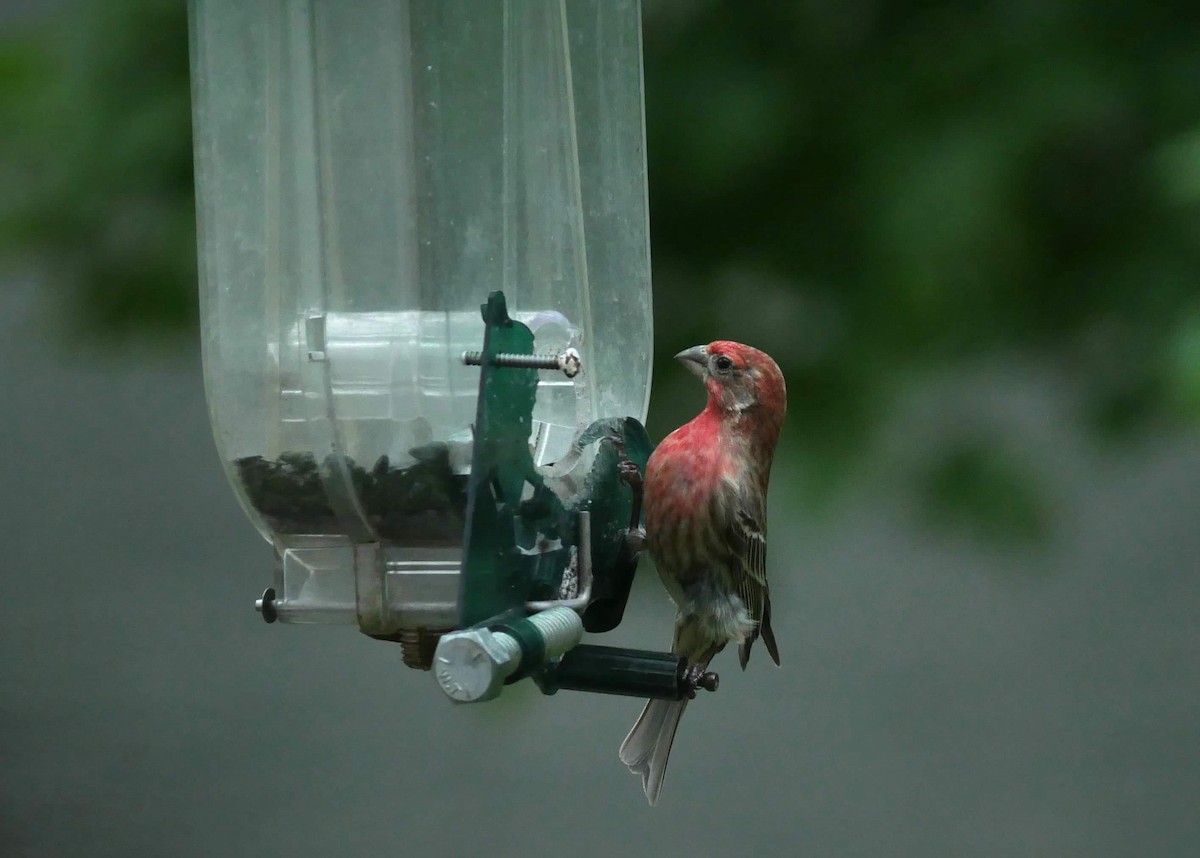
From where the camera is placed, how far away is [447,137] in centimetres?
201

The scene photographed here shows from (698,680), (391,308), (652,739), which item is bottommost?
(652,739)

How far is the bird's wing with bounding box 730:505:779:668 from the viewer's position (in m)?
2.64

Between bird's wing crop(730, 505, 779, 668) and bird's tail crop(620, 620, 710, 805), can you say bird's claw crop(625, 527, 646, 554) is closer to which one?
bird's wing crop(730, 505, 779, 668)

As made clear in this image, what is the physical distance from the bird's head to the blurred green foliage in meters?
0.32

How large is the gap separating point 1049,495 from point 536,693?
1.11 meters

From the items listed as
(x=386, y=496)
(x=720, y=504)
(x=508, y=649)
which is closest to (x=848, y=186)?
(x=720, y=504)

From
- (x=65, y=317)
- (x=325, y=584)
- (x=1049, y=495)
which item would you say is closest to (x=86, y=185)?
(x=65, y=317)

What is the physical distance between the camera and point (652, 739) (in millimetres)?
2789

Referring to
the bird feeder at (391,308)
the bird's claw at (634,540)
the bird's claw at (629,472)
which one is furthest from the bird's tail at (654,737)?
the bird feeder at (391,308)

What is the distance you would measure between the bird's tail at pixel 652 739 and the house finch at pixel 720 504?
0.09 feet

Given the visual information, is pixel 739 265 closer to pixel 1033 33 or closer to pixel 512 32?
pixel 1033 33

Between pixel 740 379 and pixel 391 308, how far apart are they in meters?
0.84

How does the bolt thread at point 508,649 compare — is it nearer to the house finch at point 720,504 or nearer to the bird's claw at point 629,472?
the bird's claw at point 629,472

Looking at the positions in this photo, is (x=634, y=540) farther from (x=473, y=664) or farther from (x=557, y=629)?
(x=473, y=664)
